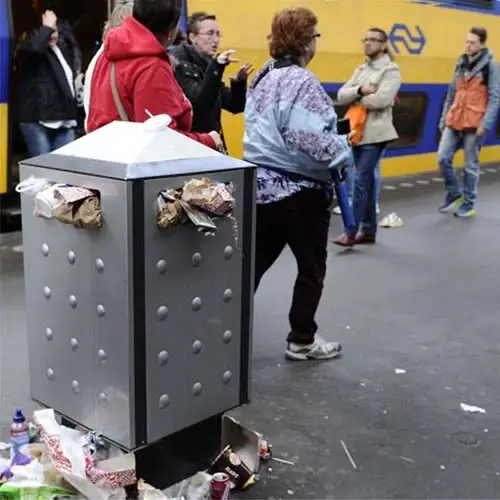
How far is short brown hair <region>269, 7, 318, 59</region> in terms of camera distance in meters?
3.70

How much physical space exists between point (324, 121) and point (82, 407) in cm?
177

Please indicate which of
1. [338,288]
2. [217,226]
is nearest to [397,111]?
[338,288]

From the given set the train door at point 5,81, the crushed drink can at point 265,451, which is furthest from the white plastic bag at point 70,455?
the train door at point 5,81

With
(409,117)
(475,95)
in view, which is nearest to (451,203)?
(475,95)

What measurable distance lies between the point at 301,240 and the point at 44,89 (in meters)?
3.63

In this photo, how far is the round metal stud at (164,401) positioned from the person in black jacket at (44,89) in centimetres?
468

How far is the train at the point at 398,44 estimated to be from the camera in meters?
7.80

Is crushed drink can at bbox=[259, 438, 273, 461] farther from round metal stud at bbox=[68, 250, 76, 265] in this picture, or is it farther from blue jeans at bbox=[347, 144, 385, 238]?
blue jeans at bbox=[347, 144, 385, 238]

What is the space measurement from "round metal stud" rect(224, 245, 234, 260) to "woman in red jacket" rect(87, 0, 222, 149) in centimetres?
60

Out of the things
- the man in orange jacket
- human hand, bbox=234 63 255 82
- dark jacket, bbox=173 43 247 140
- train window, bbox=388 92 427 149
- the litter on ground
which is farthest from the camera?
train window, bbox=388 92 427 149

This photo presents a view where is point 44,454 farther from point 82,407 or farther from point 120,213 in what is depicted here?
point 120,213

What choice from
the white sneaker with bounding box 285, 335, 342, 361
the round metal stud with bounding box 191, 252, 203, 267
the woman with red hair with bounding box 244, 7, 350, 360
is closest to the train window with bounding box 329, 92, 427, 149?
the white sneaker with bounding box 285, 335, 342, 361

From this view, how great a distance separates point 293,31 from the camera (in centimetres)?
371

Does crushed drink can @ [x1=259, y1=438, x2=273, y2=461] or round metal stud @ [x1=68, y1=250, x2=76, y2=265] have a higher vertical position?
round metal stud @ [x1=68, y1=250, x2=76, y2=265]
